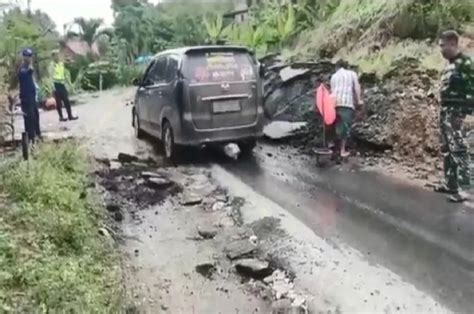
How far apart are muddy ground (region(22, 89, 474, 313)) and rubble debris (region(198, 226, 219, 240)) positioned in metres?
0.02

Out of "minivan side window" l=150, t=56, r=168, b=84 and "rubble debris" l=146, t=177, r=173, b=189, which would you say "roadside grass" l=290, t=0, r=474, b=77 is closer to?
"minivan side window" l=150, t=56, r=168, b=84

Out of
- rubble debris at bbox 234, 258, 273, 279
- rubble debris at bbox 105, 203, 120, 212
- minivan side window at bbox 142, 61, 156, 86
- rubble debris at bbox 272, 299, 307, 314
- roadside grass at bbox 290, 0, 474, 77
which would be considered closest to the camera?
rubble debris at bbox 272, 299, 307, 314

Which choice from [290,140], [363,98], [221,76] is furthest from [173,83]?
[363,98]

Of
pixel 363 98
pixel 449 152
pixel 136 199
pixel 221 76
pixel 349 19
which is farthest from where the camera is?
pixel 349 19

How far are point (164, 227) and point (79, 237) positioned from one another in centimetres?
161

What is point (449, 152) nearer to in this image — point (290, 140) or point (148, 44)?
point (290, 140)

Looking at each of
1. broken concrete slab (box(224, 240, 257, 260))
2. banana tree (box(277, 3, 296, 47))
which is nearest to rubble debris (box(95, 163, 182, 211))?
broken concrete slab (box(224, 240, 257, 260))

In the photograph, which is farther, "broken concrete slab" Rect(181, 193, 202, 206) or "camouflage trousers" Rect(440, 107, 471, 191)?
"broken concrete slab" Rect(181, 193, 202, 206)

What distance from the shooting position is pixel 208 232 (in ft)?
24.1

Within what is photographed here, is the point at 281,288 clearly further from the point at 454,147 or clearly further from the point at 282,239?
the point at 454,147

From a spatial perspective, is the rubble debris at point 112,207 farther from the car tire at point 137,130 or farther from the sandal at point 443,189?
the car tire at point 137,130

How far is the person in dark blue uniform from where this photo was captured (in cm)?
1162

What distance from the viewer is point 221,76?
10852mm

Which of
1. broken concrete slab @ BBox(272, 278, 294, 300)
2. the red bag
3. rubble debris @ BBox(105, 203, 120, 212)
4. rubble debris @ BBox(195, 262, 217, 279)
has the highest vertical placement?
the red bag
